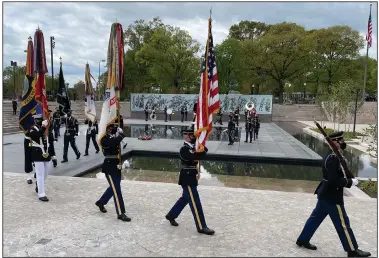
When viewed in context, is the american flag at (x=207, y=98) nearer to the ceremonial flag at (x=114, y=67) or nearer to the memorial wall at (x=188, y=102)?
the ceremonial flag at (x=114, y=67)

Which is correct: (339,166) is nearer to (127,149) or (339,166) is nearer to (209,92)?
(209,92)

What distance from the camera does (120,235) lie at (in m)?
5.23

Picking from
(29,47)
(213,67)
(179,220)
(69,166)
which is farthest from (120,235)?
(29,47)

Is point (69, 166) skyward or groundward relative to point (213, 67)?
groundward

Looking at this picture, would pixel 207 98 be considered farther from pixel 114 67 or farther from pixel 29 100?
pixel 29 100

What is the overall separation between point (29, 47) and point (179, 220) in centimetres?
693

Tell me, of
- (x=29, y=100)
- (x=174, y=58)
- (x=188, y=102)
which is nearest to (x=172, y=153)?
(x=29, y=100)

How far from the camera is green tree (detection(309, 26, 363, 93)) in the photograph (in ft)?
160

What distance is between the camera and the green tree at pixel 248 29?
203 ft

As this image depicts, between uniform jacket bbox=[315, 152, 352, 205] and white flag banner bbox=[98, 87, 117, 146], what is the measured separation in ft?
13.2

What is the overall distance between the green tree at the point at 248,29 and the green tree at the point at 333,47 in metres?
14.1

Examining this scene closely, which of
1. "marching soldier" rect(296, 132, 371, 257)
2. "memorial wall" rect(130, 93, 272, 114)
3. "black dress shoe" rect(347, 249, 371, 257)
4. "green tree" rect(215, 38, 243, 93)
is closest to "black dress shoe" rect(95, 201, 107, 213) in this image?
"marching soldier" rect(296, 132, 371, 257)

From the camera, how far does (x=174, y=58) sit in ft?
145

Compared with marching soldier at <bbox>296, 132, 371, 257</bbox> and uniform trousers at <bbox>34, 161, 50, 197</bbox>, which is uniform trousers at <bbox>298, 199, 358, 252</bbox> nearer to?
marching soldier at <bbox>296, 132, 371, 257</bbox>
